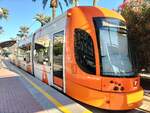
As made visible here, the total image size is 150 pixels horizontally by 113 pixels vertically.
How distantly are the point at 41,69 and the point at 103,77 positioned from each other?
7.04 metres

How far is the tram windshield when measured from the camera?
10368 mm

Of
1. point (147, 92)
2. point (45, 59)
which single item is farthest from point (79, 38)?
point (147, 92)

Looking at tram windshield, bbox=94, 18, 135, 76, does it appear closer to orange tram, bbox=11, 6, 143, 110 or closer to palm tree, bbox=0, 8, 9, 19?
orange tram, bbox=11, 6, 143, 110

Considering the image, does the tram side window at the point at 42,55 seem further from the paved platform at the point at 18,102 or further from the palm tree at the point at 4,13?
the palm tree at the point at 4,13

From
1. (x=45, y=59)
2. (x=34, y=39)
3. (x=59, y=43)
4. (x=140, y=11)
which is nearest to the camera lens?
(x=59, y=43)

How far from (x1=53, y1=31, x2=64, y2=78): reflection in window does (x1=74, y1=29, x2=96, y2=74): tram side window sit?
4.68 ft

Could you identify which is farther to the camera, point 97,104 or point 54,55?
point 54,55

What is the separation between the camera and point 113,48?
10.6 m

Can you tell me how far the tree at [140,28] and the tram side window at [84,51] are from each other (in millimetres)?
5344

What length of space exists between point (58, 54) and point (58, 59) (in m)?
0.19

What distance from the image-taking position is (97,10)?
452 inches

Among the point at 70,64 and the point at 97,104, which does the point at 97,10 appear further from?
the point at 97,104

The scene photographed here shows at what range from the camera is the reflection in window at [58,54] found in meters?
12.5

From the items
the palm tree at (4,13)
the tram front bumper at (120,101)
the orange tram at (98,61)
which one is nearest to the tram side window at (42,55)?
the orange tram at (98,61)
